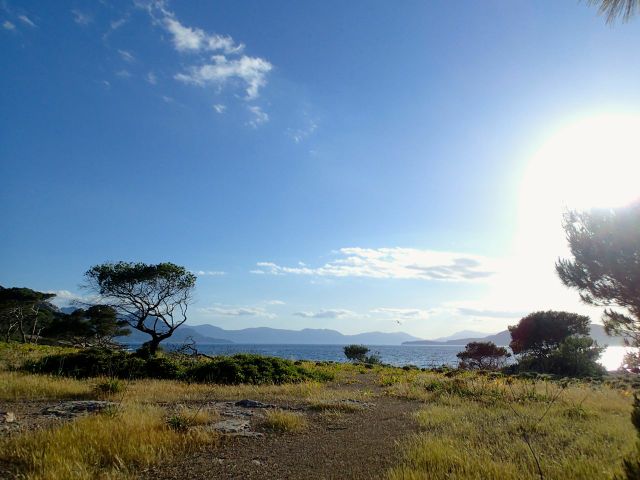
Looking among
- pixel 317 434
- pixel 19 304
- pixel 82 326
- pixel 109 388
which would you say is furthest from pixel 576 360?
pixel 19 304

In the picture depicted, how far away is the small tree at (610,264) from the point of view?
55.4ft

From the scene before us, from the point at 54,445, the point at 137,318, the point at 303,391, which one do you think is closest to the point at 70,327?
the point at 137,318

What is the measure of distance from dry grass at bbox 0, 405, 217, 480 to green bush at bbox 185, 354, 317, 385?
9709 millimetres

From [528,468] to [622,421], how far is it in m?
5.00

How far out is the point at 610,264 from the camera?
17.3 metres

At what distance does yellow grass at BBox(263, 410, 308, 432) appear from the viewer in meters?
8.12

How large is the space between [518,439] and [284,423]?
442 cm

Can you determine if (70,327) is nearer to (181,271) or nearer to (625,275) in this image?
(181,271)

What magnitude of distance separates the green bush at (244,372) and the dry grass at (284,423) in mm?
8504

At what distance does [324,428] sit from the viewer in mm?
8516

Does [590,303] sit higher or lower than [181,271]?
lower

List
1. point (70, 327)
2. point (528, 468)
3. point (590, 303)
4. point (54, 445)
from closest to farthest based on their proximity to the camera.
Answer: point (528, 468)
point (54, 445)
point (590, 303)
point (70, 327)

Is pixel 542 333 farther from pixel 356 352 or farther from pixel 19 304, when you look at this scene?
pixel 19 304

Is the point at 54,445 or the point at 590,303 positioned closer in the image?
the point at 54,445
